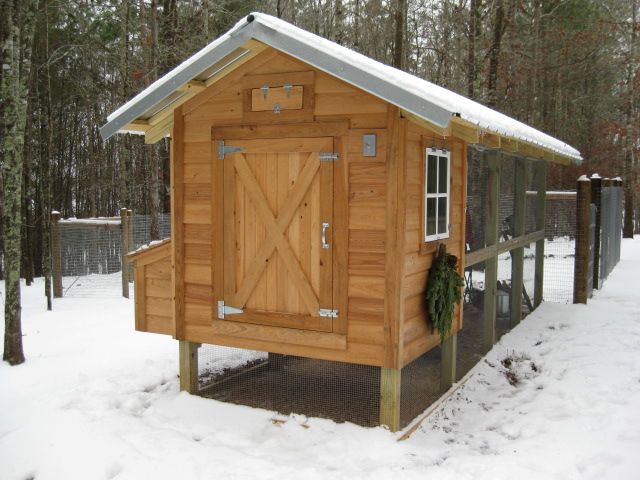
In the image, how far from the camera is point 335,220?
4566 mm

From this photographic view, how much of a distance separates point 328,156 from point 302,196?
0.37 metres

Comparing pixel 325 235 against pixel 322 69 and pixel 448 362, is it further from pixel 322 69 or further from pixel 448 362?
pixel 448 362

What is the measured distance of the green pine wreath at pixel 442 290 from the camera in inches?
195

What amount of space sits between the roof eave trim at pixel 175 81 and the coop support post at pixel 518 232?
176 inches

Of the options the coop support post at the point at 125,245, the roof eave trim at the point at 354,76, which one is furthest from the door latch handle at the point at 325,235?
the coop support post at the point at 125,245

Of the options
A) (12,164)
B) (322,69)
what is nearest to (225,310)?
(322,69)

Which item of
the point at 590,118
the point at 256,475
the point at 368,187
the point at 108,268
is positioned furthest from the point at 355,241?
the point at 590,118

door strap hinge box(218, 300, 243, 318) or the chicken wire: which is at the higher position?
door strap hinge box(218, 300, 243, 318)

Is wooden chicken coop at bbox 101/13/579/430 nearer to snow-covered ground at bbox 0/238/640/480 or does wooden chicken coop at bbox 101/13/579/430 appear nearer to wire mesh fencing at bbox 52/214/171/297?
snow-covered ground at bbox 0/238/640/480

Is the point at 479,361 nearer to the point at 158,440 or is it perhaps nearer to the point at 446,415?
the point at 446,415

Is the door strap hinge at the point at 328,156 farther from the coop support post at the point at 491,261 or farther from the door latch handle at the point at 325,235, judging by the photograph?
the coop support post at the point at 491,261

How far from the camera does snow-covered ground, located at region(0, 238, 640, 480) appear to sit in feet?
13.1

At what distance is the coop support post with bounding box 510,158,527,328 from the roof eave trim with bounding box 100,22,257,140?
4479 millimetres

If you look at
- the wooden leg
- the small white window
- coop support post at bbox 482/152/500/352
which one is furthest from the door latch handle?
the wooden leg
